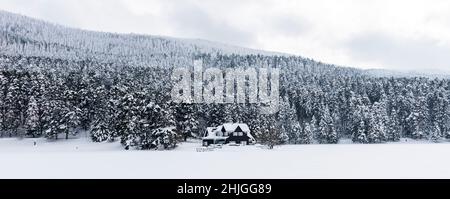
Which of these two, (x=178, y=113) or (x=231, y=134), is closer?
(x=231, y=134)

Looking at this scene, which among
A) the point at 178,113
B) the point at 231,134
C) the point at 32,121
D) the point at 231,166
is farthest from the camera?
the point at 32,121

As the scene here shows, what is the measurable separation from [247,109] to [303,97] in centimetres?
3396

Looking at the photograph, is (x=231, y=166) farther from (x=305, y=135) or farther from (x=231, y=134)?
(x=305, y=135)

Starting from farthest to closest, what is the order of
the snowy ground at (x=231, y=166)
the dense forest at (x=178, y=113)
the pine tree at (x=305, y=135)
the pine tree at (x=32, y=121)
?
1. the pine tree at (x=305, y=135)
2. the pine tree at (x=32, y=121)
3. the dense forest at (x=178, y=113)
4. the snowy ground at (x=231, y=166)

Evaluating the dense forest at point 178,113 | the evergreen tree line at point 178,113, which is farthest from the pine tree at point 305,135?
the dense forest at point 178,113

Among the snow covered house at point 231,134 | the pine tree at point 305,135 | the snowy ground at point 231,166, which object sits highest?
the snowy ground at point 231,166

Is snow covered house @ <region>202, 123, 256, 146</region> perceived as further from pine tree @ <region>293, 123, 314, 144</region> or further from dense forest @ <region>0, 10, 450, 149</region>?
pine tree @ <region>293, 123, 314, 144</region>

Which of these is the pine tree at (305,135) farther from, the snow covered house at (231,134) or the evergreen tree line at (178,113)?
the snow covered house at (231,134)

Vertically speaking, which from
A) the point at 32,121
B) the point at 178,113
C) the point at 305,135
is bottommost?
the point at 305,135

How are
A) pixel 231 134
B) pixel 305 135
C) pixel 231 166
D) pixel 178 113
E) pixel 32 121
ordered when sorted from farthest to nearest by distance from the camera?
pixel 305 135, pixel 32 121, pixel 178 113, pixel 231 134, pixel 231 166

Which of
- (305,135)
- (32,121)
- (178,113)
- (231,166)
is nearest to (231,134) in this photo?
(178,113)

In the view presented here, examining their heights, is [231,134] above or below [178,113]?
Result: below

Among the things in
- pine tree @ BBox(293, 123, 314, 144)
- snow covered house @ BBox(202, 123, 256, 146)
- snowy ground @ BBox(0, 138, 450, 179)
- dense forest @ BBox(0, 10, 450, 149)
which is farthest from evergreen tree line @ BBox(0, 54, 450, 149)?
snowy ground @ BBox(0, 138, 450, 179)
